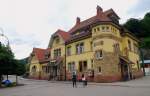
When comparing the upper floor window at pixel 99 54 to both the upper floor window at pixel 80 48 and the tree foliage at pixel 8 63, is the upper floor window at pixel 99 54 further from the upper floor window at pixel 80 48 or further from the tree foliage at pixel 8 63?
the tree foliage at pixel 8 63

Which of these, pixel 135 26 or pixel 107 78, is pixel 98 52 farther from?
pixel 135 26

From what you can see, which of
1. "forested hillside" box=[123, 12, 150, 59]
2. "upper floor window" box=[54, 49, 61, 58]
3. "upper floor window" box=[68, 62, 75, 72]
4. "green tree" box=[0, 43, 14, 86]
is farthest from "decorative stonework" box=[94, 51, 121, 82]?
"forested hillside" box=[123, 12, 150, 59]

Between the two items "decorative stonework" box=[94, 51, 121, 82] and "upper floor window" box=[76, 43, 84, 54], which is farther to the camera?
"upper floor window" box=[76, 43, 84, 54]

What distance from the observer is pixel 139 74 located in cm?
4006

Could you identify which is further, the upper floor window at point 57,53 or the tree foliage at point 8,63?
the upper floor window at point 57,53

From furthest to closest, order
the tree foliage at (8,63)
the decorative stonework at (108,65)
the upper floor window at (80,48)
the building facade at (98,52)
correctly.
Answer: the upper floor window at (80,48) → the building facade at (98,52) → the decorative stonework at (108,65) → the tree foliage at (8,63)

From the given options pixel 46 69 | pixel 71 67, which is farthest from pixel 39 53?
pixel 71 67

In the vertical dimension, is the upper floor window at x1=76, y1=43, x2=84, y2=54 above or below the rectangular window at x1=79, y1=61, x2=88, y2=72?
above

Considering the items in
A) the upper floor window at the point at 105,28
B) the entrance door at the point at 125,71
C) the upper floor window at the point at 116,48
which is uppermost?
the upper floor window at the point at 105,28

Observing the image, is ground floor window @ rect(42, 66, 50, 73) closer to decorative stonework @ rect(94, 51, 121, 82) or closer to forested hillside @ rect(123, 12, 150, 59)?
decorative stonework @ rect(94, 51, 121, 82)

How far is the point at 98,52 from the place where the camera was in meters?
32.7

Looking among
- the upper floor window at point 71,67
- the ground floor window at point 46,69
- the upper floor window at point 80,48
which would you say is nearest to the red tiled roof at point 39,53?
the ground floor window at point 46,69

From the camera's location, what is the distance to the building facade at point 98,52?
31978 millimetres

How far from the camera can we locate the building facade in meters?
32.0
